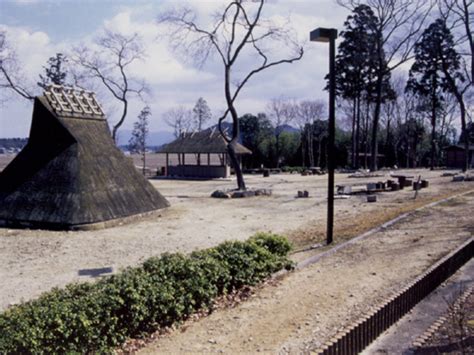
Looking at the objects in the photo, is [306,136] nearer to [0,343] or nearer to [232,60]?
[232,60]

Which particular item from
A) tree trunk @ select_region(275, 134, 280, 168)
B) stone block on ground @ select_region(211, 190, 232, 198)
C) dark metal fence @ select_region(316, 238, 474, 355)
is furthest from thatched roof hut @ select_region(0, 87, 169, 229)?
tree trunk @ select_region(275, 134, 280, 168)

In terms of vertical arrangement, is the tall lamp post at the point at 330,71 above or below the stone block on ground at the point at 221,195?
above

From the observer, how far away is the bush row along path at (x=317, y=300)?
217 inches

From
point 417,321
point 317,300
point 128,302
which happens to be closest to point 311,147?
point 317,300

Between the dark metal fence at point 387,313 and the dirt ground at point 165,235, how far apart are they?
10.3 ft

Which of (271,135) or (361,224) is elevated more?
(271,135)

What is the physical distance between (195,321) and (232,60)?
A: 21337 millimetres

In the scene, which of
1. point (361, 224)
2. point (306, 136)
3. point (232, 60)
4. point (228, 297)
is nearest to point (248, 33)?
point (232, 60)

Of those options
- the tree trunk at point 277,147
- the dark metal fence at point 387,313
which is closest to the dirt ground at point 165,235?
the dark metal fence at point 387,313

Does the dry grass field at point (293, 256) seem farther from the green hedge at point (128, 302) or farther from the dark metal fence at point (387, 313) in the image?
the dark metal fence at point (387, 313)

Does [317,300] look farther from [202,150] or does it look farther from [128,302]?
[202,150]

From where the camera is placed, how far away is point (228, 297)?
23.5 ft

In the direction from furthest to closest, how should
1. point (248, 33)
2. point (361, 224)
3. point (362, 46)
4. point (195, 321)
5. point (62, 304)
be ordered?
point (362, 46), point (248, 33), point (361, 224), point (195, 321), point (62, 304)

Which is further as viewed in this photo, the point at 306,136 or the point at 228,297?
the point at 306,136
